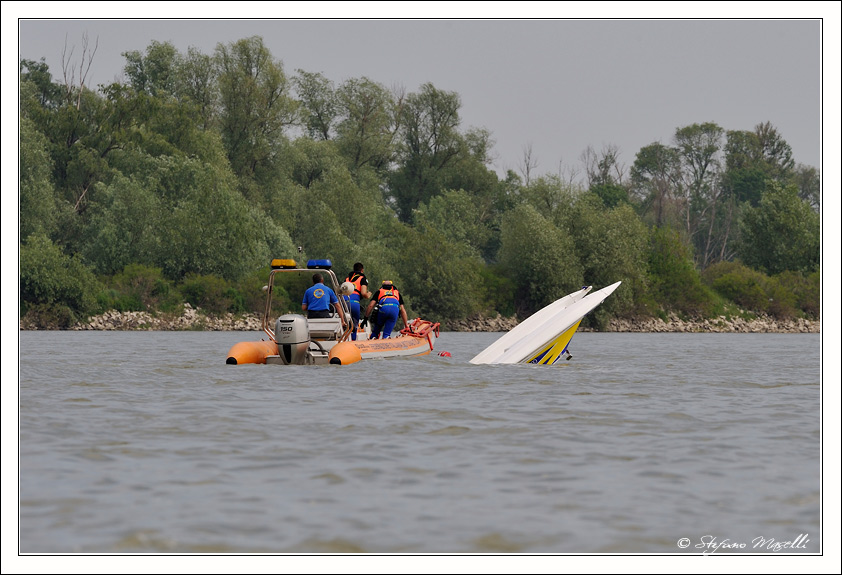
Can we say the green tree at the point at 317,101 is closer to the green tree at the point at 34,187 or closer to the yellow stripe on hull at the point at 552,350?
the green tree at the point at 34,187

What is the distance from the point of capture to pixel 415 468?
955cm

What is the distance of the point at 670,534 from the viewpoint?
7328 mm

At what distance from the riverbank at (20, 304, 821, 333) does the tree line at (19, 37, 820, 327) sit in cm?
68

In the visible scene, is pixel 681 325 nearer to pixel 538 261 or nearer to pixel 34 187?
pixel 538 261

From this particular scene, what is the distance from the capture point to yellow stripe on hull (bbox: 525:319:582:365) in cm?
2289

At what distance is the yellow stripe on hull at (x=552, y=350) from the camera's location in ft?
75.1

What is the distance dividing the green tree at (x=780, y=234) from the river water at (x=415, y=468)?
214ft

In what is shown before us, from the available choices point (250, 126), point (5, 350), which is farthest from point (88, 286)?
point (5, 350)

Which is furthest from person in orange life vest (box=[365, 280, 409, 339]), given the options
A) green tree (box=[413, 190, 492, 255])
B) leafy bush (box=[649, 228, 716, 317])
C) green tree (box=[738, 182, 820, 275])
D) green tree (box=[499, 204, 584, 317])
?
green tree (box=[738, 182, 820, 275])

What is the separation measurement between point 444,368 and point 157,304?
1577 inches

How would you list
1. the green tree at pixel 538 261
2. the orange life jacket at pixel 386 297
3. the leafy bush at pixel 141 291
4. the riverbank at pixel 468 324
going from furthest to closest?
the green tree at pixel 538 261 < the leafy bush at pixel 141 291 < the riverbank at pixel 468 324 < the orange life jacket at pixel 386 297

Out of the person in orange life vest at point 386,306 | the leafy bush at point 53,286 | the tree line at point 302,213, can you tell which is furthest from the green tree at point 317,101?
the person in orange life vest at point 386,306

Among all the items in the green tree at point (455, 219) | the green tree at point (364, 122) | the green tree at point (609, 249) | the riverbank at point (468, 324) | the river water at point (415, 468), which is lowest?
the river water at point (415, 468)

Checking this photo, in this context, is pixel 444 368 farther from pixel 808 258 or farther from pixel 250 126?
pixel 808 258
